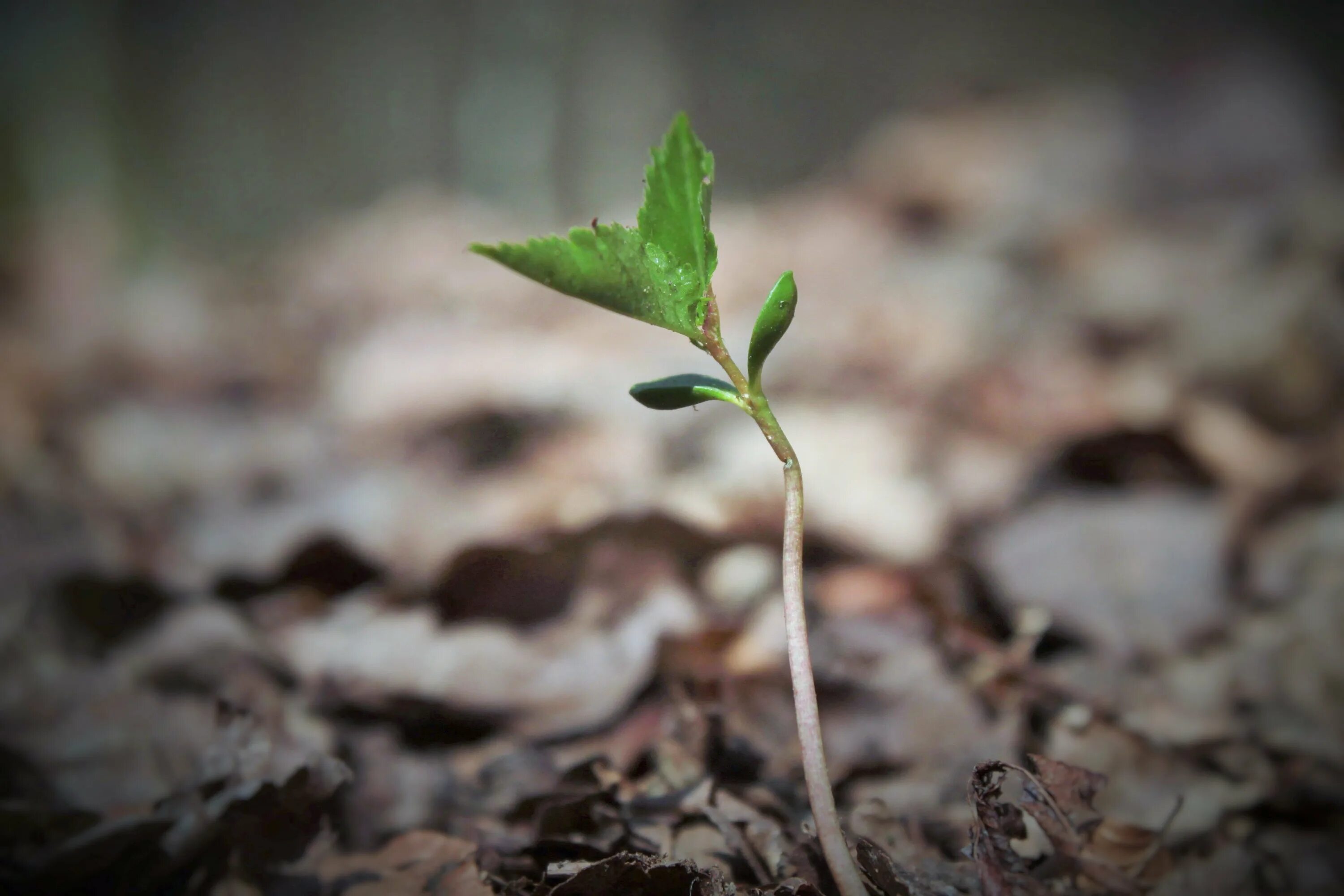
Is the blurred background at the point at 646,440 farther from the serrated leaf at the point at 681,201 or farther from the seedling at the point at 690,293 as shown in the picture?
the serrated leaf at the point at 681,201

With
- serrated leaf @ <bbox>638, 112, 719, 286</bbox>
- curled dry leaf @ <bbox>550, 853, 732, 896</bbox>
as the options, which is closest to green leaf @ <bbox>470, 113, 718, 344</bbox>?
serrated leaf @ <bbox>638, 112, 719, 286</bbox>

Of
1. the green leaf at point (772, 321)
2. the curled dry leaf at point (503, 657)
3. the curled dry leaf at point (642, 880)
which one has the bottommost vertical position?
the curled dry leaf at point (642, 880)

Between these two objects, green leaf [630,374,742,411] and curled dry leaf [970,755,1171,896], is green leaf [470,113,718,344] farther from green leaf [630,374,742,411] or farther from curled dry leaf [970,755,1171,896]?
curled dry leaf [970,755,1171,896]

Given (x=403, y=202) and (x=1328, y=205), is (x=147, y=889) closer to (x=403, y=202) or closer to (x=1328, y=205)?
(x=403, y=202)

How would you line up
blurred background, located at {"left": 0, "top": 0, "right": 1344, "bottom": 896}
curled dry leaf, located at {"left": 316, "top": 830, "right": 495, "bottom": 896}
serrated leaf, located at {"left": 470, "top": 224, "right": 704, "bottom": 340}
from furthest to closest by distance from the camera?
blurred background, located at {"left": 0, "top": 0, "right": 1344, "bottom": 896} → curled dry leaf, located at {"left": 316, "top": 830, "right": 495, "bottom": 896} → serrated leaf, located at {"left": 470, "top": 224, "right": 704, "bottom": 340}

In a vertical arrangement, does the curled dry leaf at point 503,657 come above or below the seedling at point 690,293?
below

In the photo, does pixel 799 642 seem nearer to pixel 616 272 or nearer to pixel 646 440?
pixel 616 272

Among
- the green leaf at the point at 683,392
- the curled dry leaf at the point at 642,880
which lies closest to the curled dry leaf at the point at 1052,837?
the curled dry leaf at the point at 642,880

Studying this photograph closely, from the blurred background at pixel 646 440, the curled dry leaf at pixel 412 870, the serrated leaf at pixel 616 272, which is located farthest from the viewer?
the blurred background at pixel 646 440
